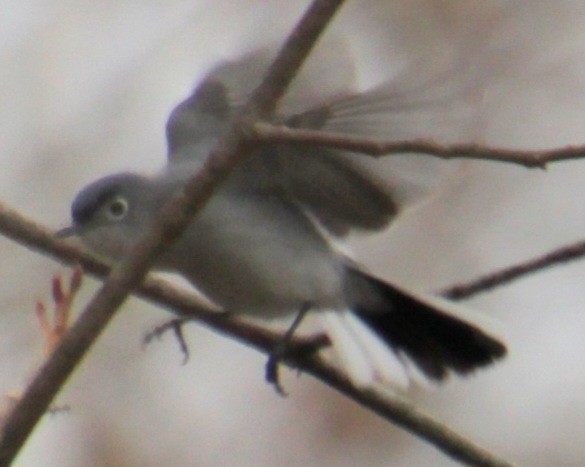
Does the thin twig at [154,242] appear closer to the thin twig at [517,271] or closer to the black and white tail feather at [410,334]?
the thin twig at [517,271]

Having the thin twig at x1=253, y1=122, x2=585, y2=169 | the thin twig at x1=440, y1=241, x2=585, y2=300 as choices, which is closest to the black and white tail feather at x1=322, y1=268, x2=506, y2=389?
the thin twig at x1=440, y1=241, x2=585, y2=300

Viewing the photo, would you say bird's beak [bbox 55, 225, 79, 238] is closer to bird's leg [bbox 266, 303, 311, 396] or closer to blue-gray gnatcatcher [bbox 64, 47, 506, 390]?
blue-gray gnatcatcher [bbox 64, 47, 506, 390]

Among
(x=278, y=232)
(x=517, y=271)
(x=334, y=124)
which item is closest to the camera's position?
(x=517, y=271)

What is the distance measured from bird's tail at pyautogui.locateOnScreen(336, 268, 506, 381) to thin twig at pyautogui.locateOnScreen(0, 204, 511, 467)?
0.34 m

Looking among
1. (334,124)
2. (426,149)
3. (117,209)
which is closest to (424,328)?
(334,124)

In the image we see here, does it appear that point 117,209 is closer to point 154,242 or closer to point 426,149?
point 154,242

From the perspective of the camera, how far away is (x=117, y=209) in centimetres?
243

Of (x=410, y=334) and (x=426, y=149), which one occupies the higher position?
(x=426, y=149)

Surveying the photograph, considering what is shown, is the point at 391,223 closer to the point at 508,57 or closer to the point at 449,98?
the point at 449,98

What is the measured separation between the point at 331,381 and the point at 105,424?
2627 mm

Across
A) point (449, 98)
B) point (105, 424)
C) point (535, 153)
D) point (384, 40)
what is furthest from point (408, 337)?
point (105, 424)

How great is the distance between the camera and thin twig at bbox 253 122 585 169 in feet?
5.08

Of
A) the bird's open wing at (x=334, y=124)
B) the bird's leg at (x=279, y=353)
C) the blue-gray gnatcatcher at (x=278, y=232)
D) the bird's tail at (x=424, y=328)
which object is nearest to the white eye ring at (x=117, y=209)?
the blue-gray gnatcatcher at (x=278, y=232)

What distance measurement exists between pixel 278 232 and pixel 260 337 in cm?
25
